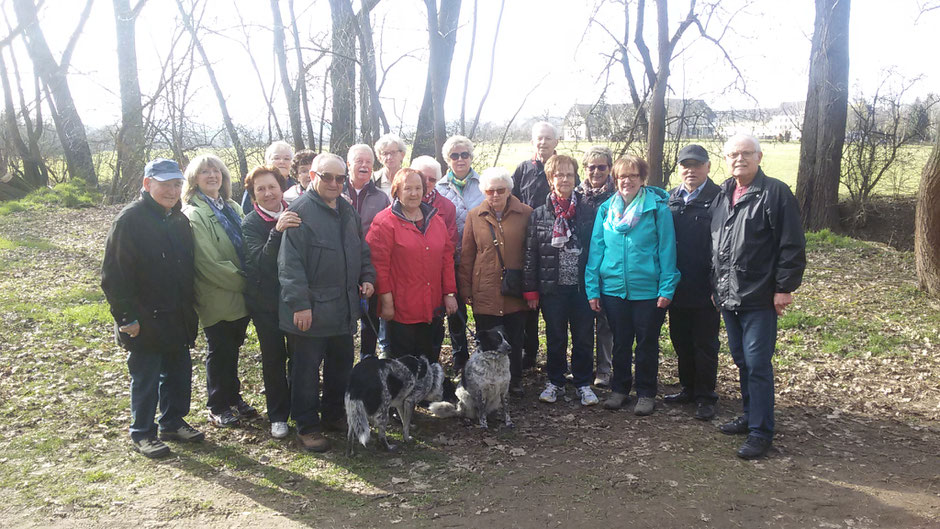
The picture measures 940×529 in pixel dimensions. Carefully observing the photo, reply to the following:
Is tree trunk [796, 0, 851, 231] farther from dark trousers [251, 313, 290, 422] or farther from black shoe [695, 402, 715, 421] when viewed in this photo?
dark trousers [251, 313, 290, 422]

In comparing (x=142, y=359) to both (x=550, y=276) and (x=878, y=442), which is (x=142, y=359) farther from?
(x=878, y=442)

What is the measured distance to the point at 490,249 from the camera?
5246 mm

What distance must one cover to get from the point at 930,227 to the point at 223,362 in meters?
8.96

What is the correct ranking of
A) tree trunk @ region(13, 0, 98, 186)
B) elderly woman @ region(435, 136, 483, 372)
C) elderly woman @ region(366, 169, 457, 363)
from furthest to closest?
tree trunk @ region(13, 0, 98, 186) → elderly woman @ region(435, 136, 483, 372) → elderly woman @ region(366, 169, 457, 363)

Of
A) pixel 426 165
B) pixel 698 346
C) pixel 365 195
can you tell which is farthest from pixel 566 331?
pixel 365 195

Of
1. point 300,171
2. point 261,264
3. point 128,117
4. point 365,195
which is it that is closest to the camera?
point 261,264

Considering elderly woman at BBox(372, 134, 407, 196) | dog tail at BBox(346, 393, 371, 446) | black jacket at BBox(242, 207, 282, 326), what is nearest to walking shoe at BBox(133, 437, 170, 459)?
black jacket at BBox(242, 207, 282, 326)

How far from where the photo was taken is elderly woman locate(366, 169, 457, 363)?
191 inches

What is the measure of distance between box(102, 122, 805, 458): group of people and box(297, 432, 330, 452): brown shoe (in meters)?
0.02

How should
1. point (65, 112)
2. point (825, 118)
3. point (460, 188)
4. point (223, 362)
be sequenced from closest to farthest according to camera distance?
point (223, 362), point (460, 188), point (825, 118), point (65, 112)

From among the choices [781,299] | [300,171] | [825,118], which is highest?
[825,118]

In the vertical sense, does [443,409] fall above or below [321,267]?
below

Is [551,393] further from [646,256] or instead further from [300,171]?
[300,171]

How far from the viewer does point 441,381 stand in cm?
510
